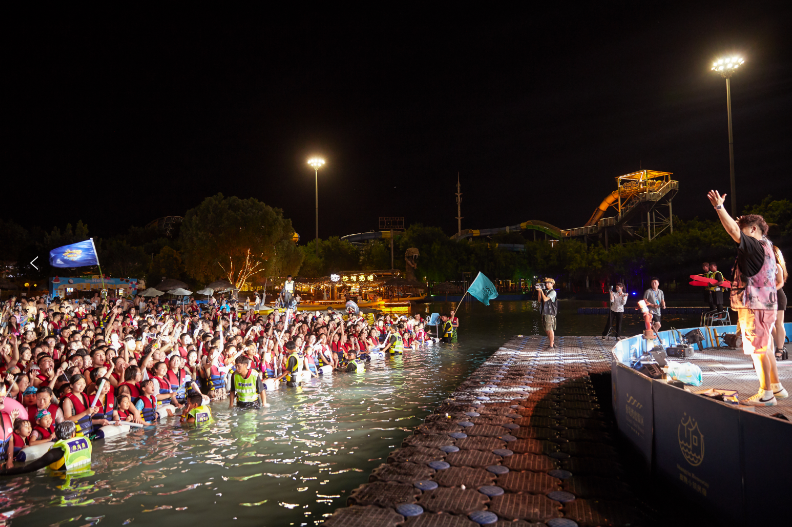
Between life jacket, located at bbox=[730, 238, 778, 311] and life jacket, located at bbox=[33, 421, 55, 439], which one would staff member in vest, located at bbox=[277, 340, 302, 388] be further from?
life jacket, located at bbox=[730, 238, 778, 311]

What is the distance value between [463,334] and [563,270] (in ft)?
150

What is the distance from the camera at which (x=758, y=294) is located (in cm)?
558

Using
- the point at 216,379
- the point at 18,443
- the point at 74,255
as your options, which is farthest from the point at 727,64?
the point at 74,255

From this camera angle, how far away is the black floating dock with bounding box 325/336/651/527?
Answer: 14.2 feet

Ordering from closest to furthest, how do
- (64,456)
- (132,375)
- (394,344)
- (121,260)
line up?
(64,456), (132,375), (394,344), (121,260)

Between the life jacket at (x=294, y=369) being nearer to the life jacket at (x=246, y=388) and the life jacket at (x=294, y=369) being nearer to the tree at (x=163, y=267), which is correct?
the life jacket at (x=246, y=388)

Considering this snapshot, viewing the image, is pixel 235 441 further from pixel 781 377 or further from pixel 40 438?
pixel 781 377

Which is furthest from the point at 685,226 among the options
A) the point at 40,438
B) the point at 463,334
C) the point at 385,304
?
the point at 40,438

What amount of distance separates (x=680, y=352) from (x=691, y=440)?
7982mm

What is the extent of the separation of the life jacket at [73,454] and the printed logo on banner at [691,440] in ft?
23.6

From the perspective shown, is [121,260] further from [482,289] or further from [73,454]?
[73,454]

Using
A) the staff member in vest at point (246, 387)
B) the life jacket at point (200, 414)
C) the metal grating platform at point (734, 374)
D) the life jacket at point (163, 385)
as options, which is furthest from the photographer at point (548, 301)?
the life jacket at point (163, 385)

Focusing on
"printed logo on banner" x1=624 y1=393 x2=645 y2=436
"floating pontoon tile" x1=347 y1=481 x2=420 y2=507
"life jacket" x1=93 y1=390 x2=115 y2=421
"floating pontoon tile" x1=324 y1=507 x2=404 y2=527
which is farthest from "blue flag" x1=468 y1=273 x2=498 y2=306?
"floating pontoon tile" x1=324 y1=507 x2=404 y2=527

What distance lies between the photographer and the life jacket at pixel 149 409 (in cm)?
846
